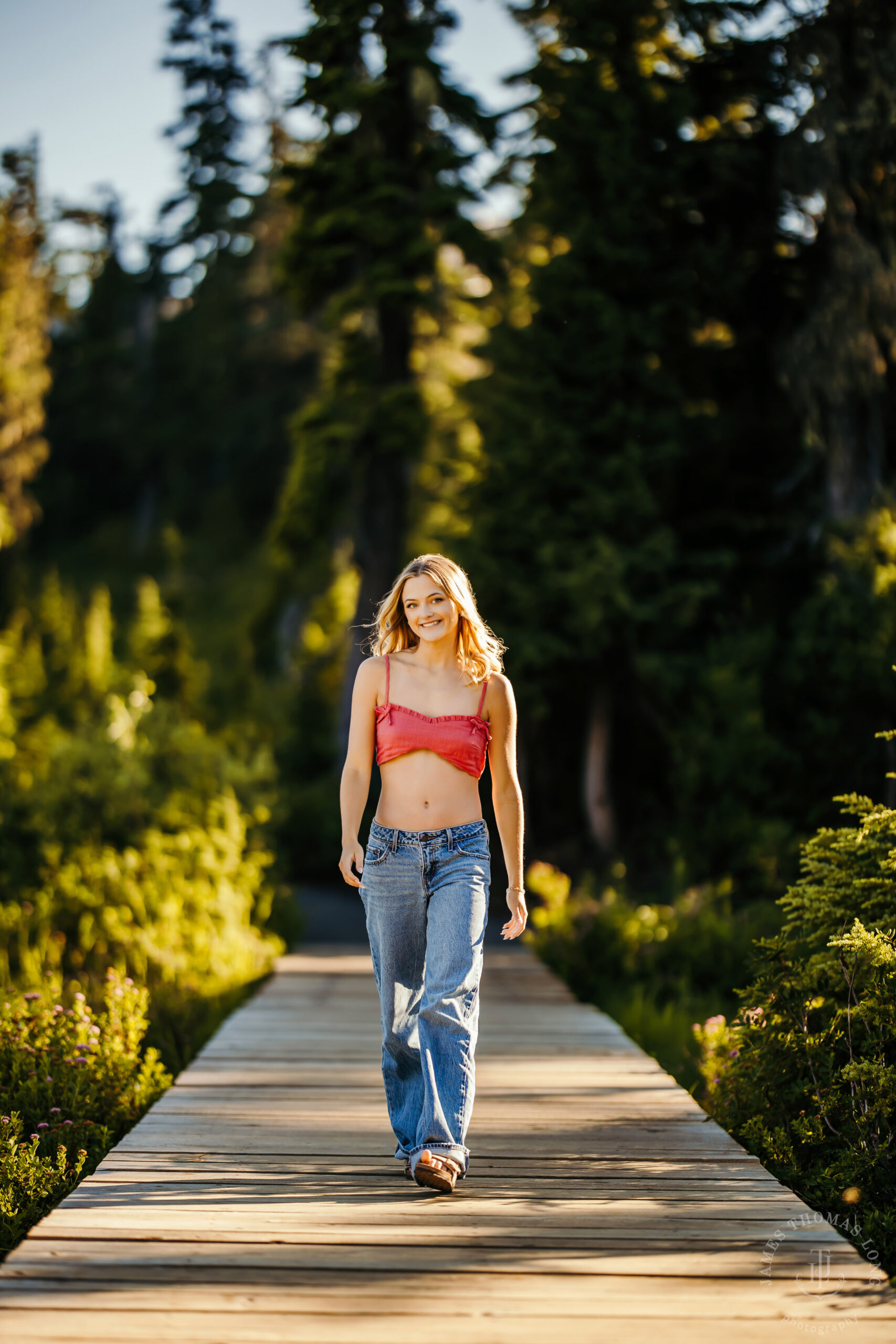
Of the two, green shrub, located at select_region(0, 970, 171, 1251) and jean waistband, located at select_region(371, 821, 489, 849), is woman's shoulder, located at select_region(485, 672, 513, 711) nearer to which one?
jean waistband, located at select_region(371, 821, 489, 849)

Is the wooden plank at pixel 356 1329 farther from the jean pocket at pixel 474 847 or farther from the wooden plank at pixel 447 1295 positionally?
the jean pocket at pixel 474 847

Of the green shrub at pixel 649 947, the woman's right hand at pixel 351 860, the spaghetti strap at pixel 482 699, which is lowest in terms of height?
the green shrub at pixel 649 947

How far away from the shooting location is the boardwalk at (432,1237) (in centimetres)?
273

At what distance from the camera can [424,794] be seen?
3.73 metres

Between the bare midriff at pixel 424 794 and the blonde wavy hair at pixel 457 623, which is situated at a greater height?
the blonde wavy hair at pixel 457 623

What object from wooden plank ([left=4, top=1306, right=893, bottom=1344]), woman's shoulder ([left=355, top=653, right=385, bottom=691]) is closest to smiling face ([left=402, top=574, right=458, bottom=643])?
woman's shoulder ([left=355, top=653, right=385, bottom=691])

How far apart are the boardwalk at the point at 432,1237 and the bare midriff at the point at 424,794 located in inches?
46.5

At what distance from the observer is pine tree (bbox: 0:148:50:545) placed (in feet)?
94.9

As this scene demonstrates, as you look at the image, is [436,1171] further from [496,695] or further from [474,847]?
[496,695]

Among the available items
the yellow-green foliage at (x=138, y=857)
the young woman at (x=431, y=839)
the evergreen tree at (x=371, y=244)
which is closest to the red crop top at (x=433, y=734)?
the young woman at (x=431, y=839)

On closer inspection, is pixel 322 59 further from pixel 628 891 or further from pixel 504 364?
pixel 628 891

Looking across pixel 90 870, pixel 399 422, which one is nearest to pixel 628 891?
pixel 90 870

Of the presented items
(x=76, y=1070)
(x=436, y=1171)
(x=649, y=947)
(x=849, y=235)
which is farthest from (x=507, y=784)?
(x=849, y=235)

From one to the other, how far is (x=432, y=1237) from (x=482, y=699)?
164cm
